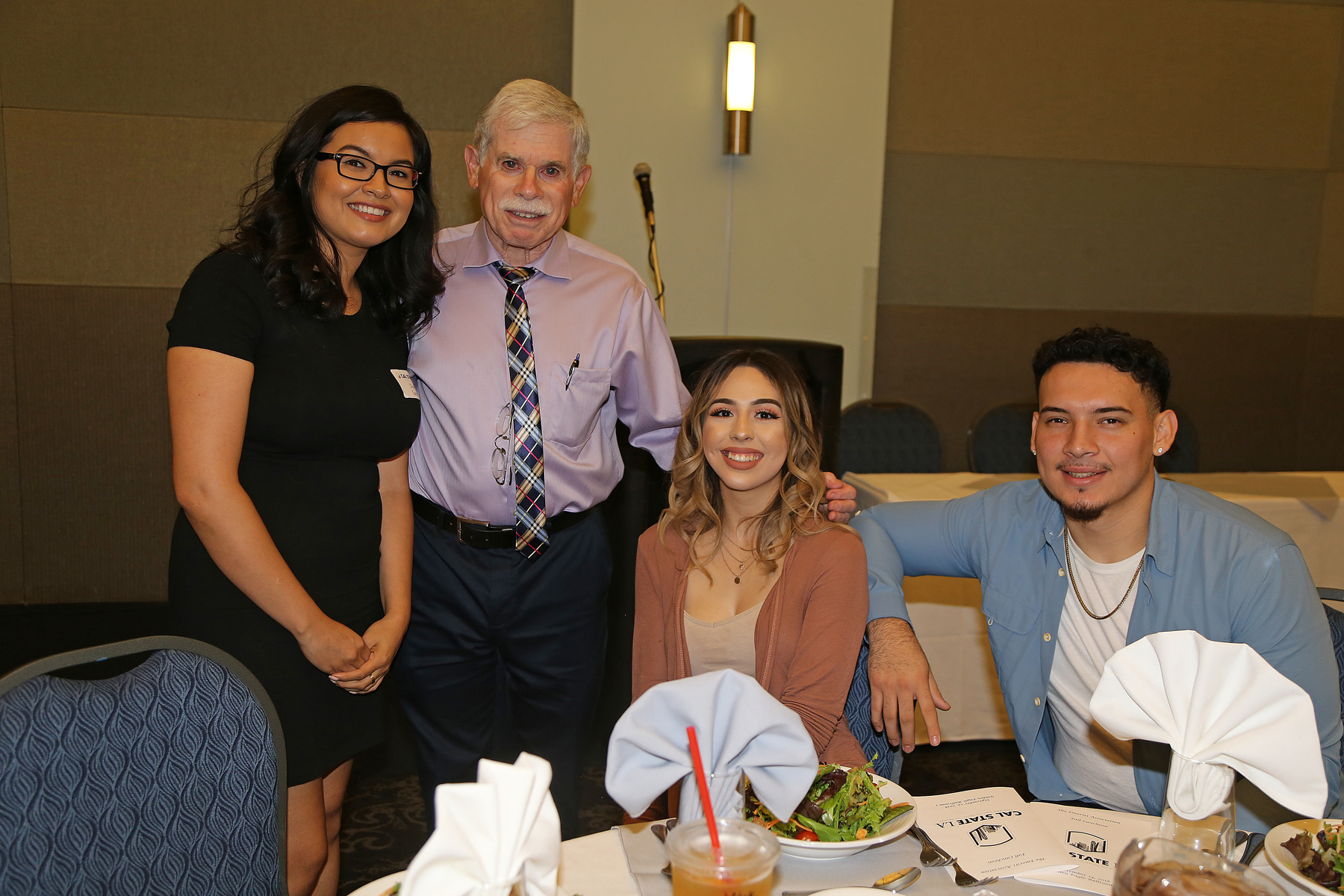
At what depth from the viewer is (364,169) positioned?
6.07ft

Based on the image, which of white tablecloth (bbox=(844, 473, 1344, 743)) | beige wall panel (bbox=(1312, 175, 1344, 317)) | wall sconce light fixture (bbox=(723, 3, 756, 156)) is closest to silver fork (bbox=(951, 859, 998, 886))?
white tablecloth (bbox=(844, 473, 1344, 743))

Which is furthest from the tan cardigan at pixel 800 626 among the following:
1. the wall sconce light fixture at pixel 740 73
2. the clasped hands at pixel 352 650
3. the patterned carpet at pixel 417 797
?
the wall sconce light fixture at pixel 740 73

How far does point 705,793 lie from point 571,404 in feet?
4.54

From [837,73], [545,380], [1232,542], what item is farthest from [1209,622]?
[837,73]

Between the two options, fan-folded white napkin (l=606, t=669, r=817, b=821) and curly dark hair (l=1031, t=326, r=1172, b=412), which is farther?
curly dark hair (l=1031, t=326, r=1172, b=412)

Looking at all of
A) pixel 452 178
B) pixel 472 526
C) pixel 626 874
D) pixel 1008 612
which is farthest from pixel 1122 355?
pixel 452 178

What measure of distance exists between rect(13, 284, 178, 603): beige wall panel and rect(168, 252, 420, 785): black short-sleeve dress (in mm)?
3278

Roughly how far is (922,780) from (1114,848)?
6.76 ft

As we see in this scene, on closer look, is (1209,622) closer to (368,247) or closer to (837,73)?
(368,247)

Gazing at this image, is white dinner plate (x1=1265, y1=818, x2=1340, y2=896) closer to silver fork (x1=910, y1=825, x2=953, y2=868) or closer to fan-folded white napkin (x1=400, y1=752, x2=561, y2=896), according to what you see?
silver fork (x1=910, y1=825, x2=953, y2=868)

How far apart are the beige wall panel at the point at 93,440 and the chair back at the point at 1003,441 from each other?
3.76 meters

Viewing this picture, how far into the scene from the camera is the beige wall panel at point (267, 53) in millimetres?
4484

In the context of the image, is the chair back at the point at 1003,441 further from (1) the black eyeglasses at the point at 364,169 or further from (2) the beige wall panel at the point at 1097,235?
(1) the black eyeglasses at the point at 364,169

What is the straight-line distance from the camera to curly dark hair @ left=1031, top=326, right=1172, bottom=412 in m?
1.82
